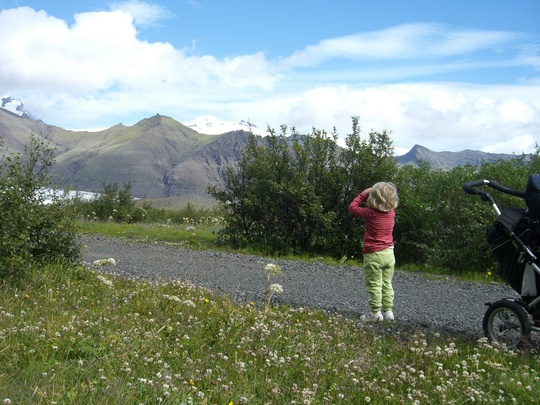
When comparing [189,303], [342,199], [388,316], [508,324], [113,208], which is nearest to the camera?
[508,324]

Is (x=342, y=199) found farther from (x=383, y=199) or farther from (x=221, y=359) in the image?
(x=221, y=359)

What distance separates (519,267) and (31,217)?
616cm

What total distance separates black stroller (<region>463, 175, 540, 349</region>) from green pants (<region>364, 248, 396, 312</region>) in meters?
1.60

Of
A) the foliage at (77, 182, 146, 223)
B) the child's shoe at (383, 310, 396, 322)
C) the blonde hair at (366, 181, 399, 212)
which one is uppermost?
the blonde hair at (366, 181, 399, 212)

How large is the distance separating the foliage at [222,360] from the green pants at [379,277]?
0.90m

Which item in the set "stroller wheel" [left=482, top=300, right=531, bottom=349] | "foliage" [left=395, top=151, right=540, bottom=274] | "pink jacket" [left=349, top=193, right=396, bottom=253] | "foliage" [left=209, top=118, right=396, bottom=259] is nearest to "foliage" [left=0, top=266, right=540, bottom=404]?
"stroller wheel" [left=482, top=300, right=531, bottom=349]

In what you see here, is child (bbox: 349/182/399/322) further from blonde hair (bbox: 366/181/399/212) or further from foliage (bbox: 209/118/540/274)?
foliage (bbox: 209/118/540/274)

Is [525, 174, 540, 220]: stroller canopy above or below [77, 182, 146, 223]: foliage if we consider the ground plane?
above

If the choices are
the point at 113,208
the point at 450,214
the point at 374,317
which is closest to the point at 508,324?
the point at 374,317

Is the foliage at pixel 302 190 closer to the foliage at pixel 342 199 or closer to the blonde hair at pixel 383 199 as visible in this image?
the foliage at pixel 342 199

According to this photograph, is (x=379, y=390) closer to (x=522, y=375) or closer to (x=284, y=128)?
(x=522, y=375)

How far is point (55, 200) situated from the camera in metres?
9.05

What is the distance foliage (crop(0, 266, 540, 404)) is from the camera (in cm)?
400

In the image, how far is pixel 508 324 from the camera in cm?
612
